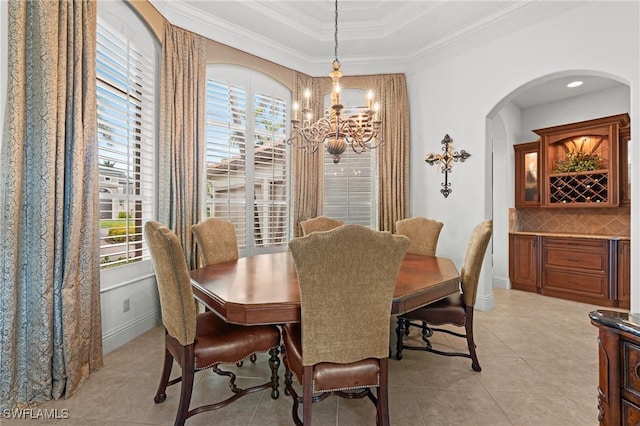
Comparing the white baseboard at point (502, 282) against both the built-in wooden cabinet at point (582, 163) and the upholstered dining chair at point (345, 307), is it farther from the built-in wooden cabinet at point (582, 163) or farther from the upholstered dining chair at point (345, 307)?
the upholstered dining chair at point (345, 307)

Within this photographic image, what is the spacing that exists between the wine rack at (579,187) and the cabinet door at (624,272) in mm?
653

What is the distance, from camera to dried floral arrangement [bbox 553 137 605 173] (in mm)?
4070

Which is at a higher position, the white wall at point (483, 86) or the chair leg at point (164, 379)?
the white wall at point (483, 86)

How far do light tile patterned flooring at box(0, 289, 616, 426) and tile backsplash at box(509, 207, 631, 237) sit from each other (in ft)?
7.41

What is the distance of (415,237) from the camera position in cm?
319

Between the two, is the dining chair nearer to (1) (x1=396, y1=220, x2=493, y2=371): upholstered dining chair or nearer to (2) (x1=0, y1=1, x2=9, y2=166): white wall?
(1) (x1=396, y1=220, x2=493, y2=371): upholstered dining chair

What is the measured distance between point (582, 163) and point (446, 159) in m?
2.10

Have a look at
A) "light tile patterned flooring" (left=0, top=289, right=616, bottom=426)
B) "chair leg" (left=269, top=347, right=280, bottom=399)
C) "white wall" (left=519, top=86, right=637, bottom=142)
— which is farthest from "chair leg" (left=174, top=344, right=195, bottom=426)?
"white wall" (left=519, top=86, right=637, bottom=142)

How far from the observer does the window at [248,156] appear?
356 centimetres

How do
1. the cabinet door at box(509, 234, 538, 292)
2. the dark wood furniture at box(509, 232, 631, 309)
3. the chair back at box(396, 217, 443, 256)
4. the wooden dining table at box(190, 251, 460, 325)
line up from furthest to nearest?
the cabinet door at box(509, 234, 538, 292)
the dark wood furniture at box(509, 232, 631, 309)
the chair back at box(396, 217, 443, 256)
the wooden dining table at box(190, 251, 460, 325)

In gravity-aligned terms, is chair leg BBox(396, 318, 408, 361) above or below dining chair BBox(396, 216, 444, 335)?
below

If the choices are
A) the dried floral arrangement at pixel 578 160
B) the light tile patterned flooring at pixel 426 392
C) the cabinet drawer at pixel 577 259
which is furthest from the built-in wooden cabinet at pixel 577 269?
the light tile patterned flooring at pixel 426 392

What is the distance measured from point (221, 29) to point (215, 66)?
16.5 inches

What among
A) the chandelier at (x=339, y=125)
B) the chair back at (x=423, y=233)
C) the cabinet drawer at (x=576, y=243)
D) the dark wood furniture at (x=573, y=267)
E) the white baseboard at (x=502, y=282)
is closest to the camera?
the chandelier at (x=339, y=125)
